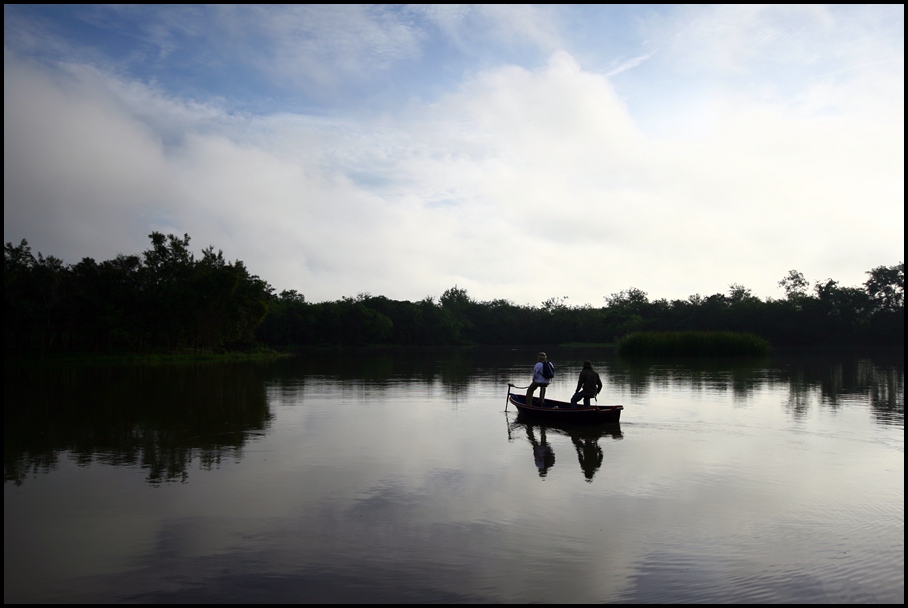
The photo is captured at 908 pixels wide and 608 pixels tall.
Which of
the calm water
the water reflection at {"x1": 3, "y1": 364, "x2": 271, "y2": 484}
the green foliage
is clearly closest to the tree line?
the green foliage

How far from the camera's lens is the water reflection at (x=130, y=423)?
12.0 m

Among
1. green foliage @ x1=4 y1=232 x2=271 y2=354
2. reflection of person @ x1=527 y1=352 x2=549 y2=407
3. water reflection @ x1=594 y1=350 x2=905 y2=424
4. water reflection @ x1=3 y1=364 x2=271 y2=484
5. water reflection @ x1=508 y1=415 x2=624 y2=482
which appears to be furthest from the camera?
green foliage @ x1=4 y1=232 x2=271 y2=354

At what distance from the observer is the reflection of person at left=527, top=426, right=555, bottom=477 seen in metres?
11.4

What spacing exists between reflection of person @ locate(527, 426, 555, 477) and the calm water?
0.32 feet

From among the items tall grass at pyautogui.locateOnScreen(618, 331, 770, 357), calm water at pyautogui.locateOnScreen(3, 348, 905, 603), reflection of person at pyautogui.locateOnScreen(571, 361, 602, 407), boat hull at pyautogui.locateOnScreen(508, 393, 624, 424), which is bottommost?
calm water at pyautogui.locateOnScreen(3, 348, 905, 603)

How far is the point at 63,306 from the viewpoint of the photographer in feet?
156

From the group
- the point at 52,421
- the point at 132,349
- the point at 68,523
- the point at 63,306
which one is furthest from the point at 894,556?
the point at 132,349

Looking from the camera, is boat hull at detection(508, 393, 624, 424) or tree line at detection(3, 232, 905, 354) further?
tree line at detection(3, 232, 905, 354)

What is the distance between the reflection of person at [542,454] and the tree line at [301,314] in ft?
140

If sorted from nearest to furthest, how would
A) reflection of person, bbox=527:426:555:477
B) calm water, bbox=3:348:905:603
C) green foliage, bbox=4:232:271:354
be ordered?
calm water, bbox=3:348:905:603
reflection of person, bbox=527:426:555:477
green foliage, bbox=4:232:271:354

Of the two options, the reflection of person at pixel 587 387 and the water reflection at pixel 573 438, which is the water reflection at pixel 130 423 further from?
the reflection of person at pixel 587 387

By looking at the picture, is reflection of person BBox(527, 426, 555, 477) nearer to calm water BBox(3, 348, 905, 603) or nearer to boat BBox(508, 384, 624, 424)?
calm water BBox(3, 348, 905, 603)

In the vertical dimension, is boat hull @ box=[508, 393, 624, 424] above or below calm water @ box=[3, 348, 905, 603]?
above

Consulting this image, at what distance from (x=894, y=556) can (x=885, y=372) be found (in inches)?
1327
